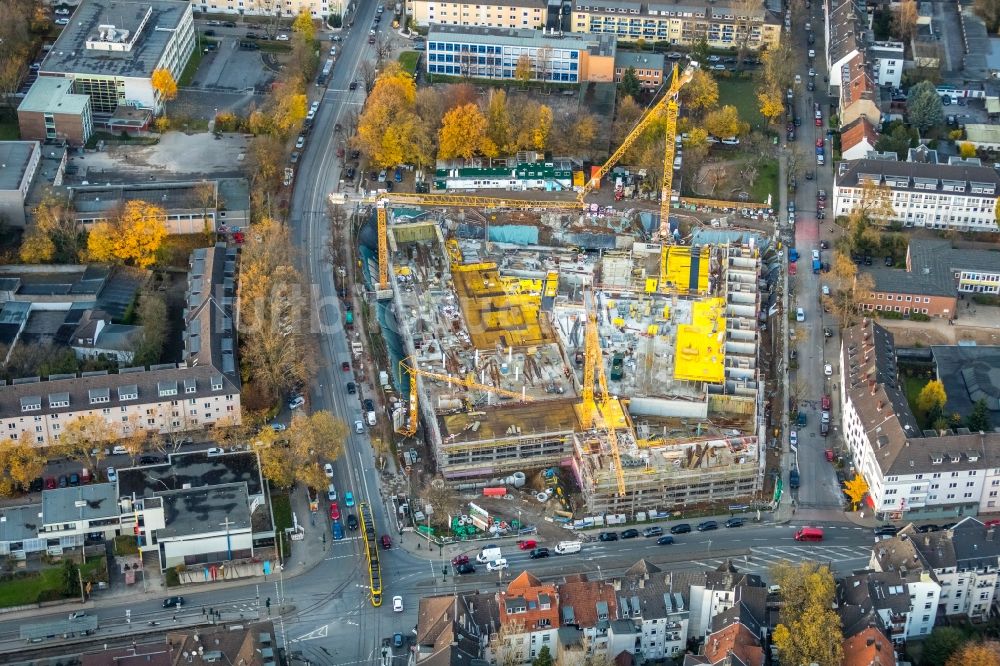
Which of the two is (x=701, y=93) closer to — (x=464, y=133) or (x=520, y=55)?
(x=520, y=55)

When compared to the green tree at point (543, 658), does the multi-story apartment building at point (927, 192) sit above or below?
above

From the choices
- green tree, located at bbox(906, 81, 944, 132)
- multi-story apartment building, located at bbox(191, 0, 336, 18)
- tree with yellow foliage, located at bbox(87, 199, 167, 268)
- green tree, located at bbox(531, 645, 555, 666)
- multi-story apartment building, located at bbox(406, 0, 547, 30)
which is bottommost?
green tree, located at bbox(531, 645, 555, 666)

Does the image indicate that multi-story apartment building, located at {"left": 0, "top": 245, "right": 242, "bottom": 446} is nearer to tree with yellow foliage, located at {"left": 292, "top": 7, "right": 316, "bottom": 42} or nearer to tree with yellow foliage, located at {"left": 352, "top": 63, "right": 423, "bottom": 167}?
tree with yellow foliage, located at {"left": 352, "top": 63, "right": 423, "bottom": 167}

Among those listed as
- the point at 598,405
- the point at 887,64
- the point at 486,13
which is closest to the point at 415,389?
the point at 598,405

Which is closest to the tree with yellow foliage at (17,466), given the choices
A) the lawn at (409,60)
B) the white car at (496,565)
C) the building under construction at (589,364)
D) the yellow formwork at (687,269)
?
the building under construction at (589,364)

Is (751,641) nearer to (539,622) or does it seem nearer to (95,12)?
(539,622)

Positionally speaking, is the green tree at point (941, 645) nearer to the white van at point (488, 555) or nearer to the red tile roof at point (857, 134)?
the white van at point (488, 555)

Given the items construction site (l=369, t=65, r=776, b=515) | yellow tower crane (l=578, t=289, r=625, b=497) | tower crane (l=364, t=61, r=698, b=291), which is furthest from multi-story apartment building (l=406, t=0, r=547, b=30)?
yellow tower crane (l=578, t=289, r=625, b=497)
